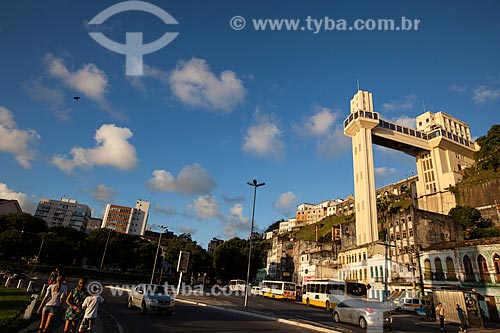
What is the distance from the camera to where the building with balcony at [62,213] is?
134 meters

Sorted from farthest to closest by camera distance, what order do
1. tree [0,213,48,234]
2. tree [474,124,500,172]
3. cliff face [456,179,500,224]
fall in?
1. tree [0,213,48,234]
2. tree [474,124,500,172]
3. cliff face [456,179,500,224]

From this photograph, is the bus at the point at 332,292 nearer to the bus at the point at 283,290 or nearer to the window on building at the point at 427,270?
the bus at the point at 283,290

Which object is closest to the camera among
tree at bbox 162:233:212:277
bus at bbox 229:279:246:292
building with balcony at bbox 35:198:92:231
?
bus at bbox 229:279:246:292

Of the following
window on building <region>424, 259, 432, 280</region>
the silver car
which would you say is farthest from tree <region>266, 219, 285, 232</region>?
the silver car

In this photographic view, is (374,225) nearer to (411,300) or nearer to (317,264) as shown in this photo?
(317,264)

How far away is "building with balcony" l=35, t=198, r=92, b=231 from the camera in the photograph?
133750 mm

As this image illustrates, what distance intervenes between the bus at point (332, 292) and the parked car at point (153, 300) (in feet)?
51.7

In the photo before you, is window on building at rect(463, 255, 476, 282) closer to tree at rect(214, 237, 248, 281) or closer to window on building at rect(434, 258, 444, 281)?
window on building at rect(434, 258, 444, 281)

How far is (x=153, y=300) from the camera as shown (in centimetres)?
1558

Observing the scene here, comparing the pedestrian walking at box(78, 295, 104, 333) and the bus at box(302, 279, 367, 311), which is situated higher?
the bus at box(302, 279, 367, 311)

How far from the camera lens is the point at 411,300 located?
107 ft

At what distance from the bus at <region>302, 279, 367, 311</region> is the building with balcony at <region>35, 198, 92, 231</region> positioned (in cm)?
13287

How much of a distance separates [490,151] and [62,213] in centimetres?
15448

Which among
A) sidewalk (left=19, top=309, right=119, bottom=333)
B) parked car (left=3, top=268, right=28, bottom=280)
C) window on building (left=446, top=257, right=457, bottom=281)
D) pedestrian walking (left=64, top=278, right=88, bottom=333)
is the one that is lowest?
sidewalk (left=19, top=309, right=119, bottom=333)
